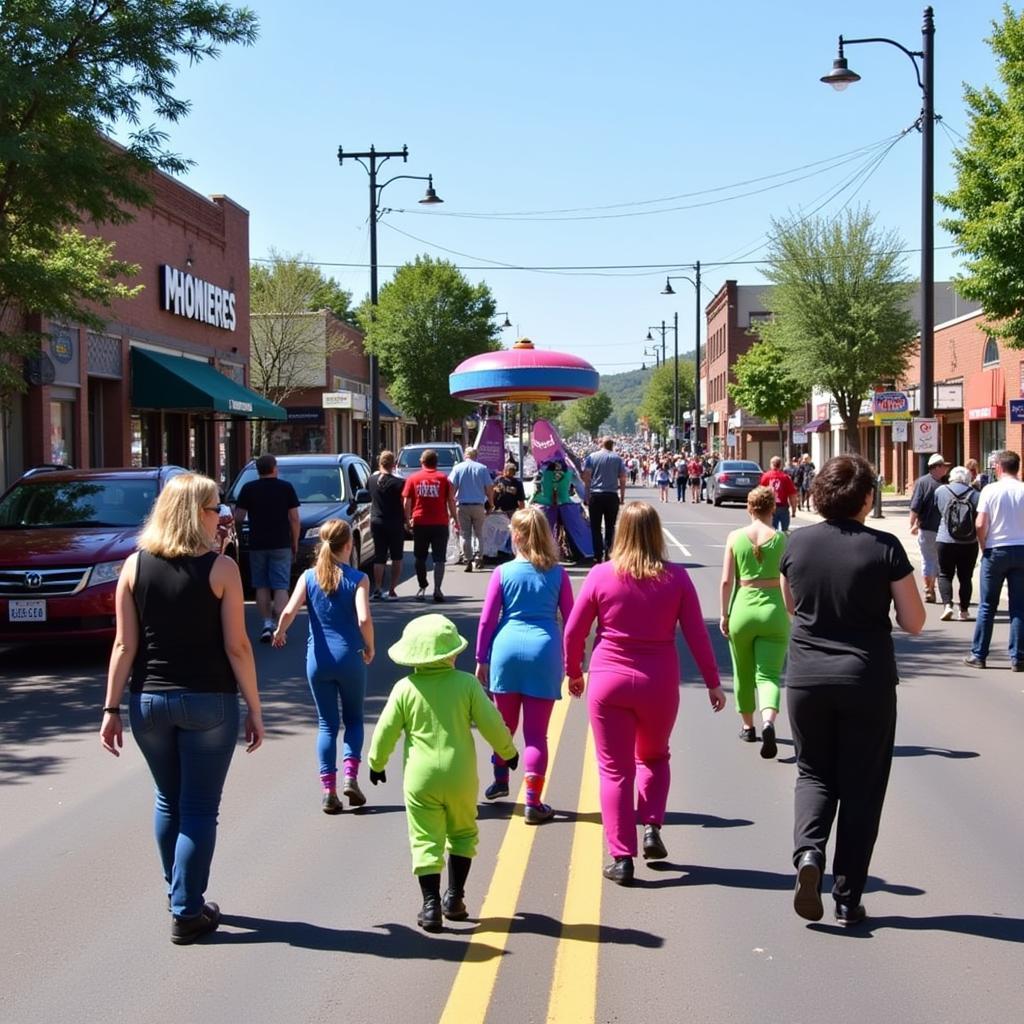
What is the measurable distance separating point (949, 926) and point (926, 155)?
1968cm

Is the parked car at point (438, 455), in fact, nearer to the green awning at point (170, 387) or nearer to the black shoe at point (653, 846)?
the green awning at point (170, 387)

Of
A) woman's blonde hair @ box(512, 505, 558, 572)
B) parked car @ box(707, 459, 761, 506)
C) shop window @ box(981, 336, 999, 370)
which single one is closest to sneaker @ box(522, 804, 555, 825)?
woman's blonde hair @ box(512, 505, 558, 572)

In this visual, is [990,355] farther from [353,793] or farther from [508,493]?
[353,793]

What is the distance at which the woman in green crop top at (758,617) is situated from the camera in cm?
793

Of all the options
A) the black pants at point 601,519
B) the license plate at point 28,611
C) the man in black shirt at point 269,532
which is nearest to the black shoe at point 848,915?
the license plate at point 28,611

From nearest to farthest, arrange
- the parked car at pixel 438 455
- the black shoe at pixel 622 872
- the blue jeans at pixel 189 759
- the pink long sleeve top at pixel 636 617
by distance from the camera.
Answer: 1. the blue jeans at pixel 189 759
2. the black shoe at pixel 622 872
3. the pink long sleeve top at pixel 636 617
4. the parked car at pixel 438 455

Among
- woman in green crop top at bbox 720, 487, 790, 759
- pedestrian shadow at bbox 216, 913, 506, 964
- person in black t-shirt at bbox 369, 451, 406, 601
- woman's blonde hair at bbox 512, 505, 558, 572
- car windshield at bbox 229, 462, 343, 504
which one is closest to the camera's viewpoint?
pedestrian shadow at bbox 216, 913, 506, 964

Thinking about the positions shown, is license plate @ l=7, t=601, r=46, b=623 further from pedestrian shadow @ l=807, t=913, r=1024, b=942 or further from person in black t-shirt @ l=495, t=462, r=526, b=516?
person in black t-shirt @ l=495, t=462, r=526, b=516

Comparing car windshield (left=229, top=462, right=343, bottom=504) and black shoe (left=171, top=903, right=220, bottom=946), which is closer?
black shoe (left=171, top=903, right=220, bottom=946)

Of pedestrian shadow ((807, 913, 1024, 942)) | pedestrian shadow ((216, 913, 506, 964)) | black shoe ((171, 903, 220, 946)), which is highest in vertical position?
black shoe ((171, 903, 220, 946))

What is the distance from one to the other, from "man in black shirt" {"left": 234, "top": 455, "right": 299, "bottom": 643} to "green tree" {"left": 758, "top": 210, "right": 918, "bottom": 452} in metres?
31.2

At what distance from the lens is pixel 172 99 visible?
1471cm

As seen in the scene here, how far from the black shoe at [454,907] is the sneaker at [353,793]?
1762 mm

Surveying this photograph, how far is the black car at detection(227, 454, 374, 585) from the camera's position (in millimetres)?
16391
